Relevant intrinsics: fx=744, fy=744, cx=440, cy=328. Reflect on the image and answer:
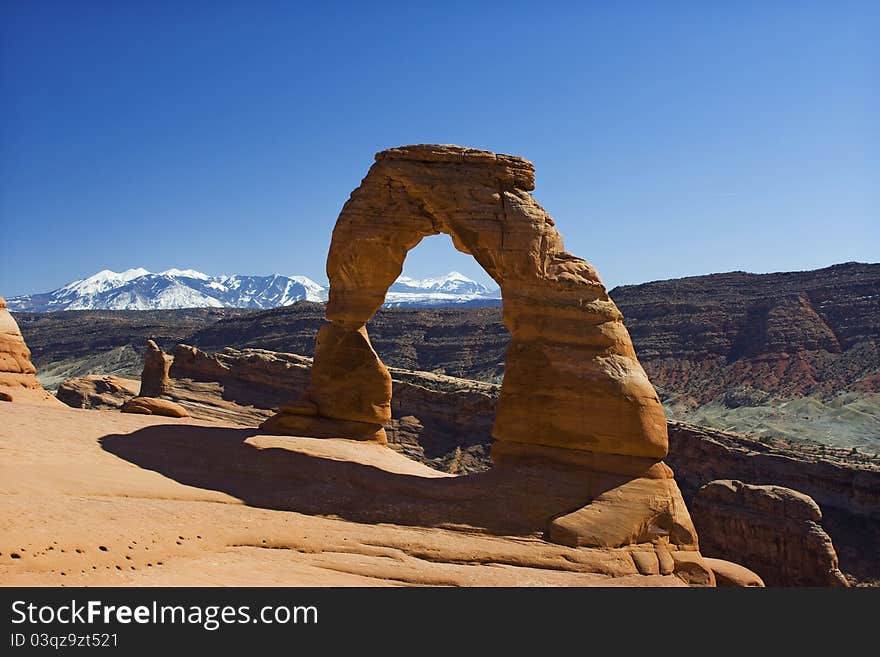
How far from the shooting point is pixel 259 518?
13227mm

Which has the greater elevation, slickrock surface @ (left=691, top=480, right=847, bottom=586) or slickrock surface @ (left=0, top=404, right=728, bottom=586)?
slickrock surface @ (left=0, top=404, right=728, bottom=586)

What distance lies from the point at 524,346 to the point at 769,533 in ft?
39.9

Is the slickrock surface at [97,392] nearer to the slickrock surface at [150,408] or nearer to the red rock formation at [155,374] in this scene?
the red rock formation at [155,374]

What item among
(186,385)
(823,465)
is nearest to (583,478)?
(823,465)

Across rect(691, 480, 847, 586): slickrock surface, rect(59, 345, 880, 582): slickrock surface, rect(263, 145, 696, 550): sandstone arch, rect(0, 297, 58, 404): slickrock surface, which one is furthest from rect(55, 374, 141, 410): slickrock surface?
rect(691, 480, 847, 586): slickrock surface

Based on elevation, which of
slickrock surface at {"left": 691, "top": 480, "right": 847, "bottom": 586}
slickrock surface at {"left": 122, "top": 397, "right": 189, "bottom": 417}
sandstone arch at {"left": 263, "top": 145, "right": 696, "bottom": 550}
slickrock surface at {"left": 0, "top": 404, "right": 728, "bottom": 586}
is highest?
sandstone arch at {"left": 263, "top": 145, "right": 696, "bottom": 550}

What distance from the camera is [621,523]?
14.4 m

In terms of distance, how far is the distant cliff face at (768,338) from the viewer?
6075 cm

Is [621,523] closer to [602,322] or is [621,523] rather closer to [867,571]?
[602,322]

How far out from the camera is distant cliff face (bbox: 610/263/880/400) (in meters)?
60.8

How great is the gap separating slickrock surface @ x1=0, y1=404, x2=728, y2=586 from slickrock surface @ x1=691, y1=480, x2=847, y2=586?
32.7ft

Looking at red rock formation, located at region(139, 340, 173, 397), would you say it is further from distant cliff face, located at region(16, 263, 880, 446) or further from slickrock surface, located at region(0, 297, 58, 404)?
distant cliff face, located at region(16, 263, 880, 446)

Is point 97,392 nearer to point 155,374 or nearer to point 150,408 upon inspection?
point 155,374
